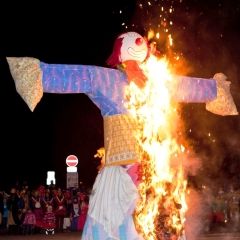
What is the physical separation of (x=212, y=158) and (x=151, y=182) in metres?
11.8

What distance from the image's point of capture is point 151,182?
17.4ft

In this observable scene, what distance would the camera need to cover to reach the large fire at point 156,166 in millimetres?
5234

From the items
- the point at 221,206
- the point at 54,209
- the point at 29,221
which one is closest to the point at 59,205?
the point at 54,209

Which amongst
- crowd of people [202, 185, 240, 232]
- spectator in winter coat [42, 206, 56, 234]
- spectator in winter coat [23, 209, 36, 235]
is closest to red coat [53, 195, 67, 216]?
spectator in winter coat [42, 206, 56, 234]

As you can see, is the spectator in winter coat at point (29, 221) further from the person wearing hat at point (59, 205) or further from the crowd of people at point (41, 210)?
the person wearing hat at point (59, 205)

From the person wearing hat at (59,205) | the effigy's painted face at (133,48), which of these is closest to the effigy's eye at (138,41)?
the effigy's painted face at (133,48)

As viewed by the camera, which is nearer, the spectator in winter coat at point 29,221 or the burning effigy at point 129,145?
the burning effigy at point 129,145

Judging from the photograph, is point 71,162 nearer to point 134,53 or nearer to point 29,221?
point 29,221

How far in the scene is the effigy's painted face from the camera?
5.82 m

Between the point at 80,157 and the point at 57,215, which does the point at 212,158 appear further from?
the point at 80,157

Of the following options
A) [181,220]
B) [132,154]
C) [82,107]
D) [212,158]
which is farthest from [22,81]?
[82,107]

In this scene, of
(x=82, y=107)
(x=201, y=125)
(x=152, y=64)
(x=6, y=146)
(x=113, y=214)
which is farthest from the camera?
(x=6, y=146)

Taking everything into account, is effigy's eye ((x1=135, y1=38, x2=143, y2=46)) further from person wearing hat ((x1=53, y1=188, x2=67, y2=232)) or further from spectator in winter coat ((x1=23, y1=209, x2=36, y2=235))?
person wearing hat ((x1=53, y1=188, x2=67, y2=232))

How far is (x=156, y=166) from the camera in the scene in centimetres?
534
